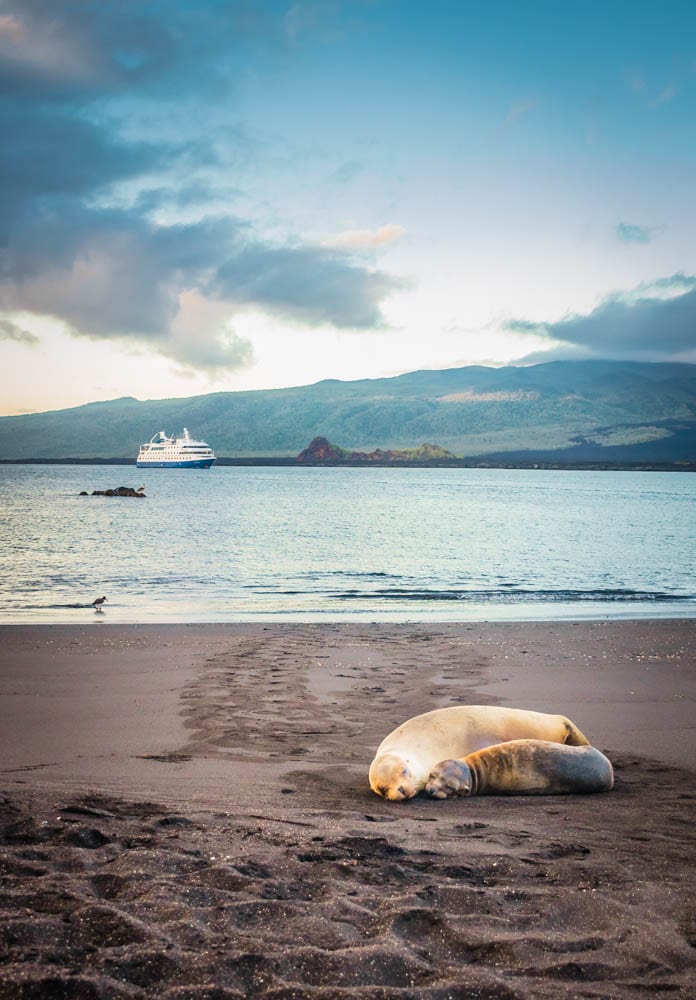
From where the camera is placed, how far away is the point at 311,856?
443 centimetres

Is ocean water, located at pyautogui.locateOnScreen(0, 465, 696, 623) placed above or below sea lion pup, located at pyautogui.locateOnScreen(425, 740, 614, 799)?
below

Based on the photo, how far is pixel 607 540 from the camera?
41.4 m

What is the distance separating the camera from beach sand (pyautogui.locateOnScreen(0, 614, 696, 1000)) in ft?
10.8

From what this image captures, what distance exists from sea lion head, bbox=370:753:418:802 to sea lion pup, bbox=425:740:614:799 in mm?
157

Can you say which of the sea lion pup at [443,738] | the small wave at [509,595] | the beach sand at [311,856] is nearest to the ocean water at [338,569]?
the small wave at [509,595]

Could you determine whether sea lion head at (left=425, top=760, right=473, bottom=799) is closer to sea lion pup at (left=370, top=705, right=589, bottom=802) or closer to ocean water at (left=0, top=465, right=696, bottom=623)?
sea lion pup at (left=370, top=705, right=589, bottom=802)

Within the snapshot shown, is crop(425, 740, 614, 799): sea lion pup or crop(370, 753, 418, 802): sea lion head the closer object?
crop(370, 753, 418, 802): sea lion head

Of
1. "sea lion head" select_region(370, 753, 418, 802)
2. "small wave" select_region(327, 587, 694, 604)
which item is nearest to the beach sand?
"sea lion head" select_region(370, 753, 418, 802)

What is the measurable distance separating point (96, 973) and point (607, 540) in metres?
40.7

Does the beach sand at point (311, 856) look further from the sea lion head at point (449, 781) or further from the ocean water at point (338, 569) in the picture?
the ocean water at point (338, 569)

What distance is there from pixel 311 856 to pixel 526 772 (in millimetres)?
2089

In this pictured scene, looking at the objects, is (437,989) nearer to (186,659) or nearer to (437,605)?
(186,659)

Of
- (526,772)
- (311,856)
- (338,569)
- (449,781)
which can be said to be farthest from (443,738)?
(338,569)

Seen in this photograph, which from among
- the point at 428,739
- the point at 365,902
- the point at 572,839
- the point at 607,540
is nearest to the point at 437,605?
the point at 428,739
